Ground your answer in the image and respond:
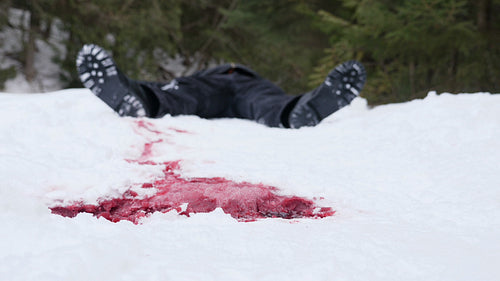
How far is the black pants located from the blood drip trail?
89cm

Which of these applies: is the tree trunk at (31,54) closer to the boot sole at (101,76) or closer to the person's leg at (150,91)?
the person's leg at (150,91)

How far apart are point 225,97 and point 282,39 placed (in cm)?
213

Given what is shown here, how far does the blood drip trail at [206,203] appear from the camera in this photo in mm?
777

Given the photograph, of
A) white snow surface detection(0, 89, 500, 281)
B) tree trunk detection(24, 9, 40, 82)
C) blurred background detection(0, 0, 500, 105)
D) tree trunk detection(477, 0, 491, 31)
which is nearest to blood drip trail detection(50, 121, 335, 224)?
white snow surface detection(0, 89, 500, 281)

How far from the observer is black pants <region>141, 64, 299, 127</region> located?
71.2 inches

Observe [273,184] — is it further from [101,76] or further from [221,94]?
[221,94]

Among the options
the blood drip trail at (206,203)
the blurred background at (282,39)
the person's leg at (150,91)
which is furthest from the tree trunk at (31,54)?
the blood drip trail at (206,203)

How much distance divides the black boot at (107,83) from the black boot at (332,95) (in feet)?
2.02

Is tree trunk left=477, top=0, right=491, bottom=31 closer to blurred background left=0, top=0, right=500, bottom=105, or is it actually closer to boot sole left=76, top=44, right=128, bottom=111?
blurred background left=0, top=0, right=500, bottom=105

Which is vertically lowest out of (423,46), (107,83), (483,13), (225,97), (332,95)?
(225,97)

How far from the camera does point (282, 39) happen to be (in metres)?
4.08

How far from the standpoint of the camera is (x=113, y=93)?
5.21ft

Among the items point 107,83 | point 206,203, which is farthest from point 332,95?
point 206,203

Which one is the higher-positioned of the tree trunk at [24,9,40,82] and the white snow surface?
the white snow surface
